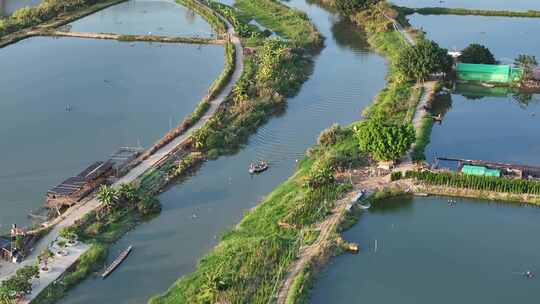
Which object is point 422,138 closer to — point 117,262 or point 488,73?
point 488,73

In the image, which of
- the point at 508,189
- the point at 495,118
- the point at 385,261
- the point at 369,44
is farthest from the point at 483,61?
the point at 385,261

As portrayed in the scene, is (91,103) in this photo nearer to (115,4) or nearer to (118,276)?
(118,276)

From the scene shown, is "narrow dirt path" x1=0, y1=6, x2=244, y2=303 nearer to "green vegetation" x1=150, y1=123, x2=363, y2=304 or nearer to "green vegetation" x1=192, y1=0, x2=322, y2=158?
"green vegetation" x1=192, y1=0, x2=322, y2=158

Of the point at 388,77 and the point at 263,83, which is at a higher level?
the point at 388,77

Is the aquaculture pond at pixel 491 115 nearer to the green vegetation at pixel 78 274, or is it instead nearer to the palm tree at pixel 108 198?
the palm tree at pixel 108 198

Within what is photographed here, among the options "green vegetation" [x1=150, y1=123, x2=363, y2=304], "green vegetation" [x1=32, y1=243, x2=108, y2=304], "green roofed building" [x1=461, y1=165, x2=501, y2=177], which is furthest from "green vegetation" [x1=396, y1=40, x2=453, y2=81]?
"green vegetation" [x1=32, y1=243, x2=108, y2=304]

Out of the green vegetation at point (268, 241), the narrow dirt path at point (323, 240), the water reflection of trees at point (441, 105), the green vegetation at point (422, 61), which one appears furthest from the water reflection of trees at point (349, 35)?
the narrow dirt path at point (323, 240)

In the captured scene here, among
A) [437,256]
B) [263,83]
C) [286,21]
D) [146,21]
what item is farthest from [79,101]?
[437,256]
